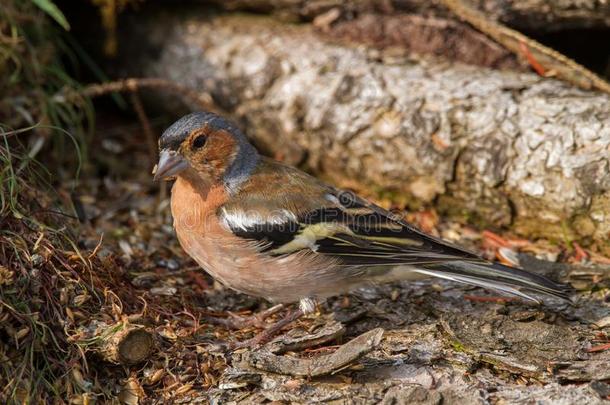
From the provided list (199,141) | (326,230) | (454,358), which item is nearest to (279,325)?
(326,230)

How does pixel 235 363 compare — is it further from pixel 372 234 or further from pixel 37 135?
pixel 37 135

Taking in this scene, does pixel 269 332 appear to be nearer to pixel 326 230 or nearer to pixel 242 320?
pixel 242 320

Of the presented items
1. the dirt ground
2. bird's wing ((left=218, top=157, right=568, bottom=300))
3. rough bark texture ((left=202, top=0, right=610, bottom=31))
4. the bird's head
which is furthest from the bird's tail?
rough bark texture ((left=202, top=0, right=610, bottom=31))

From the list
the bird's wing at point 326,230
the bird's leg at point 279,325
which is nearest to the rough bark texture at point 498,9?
the bird's wing at point 326,230

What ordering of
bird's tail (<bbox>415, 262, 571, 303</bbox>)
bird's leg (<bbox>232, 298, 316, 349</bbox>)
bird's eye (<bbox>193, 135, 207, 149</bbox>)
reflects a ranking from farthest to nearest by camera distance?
bird's eye (<bbox>193, 135, 207, 149</bbox>), bird's leg (<bbox>232, 298, 316, 349</bbox>), bird's tail (<bbox>415, 262, 571, 303</bbox>)

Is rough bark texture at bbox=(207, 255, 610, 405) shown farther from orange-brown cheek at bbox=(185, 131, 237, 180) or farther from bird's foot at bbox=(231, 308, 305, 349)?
orange-brown cheek at bbox=(185, 131, 237, 180)

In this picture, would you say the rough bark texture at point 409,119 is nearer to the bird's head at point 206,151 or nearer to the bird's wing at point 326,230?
the bird's wing at point 326,230

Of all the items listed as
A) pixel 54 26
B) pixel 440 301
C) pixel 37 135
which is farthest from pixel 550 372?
pixel 54 26
